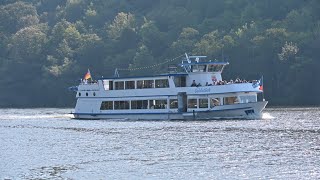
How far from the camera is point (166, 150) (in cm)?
7938

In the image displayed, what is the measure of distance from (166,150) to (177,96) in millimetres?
38777

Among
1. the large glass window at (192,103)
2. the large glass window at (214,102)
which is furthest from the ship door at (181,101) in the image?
the large glass window at (214,102)

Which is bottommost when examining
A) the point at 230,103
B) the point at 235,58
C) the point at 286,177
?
the point at 286,177

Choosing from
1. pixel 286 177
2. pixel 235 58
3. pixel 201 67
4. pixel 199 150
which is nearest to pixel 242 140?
pixel 199 150

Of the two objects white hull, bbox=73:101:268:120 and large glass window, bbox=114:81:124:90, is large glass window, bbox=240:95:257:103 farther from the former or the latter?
large glass window, bbox=114:81:124:90

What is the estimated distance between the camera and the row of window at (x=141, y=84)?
119700 millimetres

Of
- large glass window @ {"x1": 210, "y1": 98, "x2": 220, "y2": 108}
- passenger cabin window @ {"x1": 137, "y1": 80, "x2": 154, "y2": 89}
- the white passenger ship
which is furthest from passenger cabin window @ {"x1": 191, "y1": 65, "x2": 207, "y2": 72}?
passenger cabin window @ {"x1": 137, "y1": 80, "x2": 154, "y2": 89}

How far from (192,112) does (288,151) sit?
4099 cm

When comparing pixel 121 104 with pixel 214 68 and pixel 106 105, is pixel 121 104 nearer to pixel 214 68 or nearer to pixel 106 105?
pixel 106 105

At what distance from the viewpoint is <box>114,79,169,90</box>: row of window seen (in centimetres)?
11970

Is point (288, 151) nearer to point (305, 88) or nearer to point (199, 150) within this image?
point (199, 150)

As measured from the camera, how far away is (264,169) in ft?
215

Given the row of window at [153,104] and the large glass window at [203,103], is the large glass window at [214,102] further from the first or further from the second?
the large glass window at [203,103]

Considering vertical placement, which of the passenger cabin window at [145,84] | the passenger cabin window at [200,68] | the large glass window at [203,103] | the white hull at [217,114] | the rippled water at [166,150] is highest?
the passenger cabin window at [200,68]
